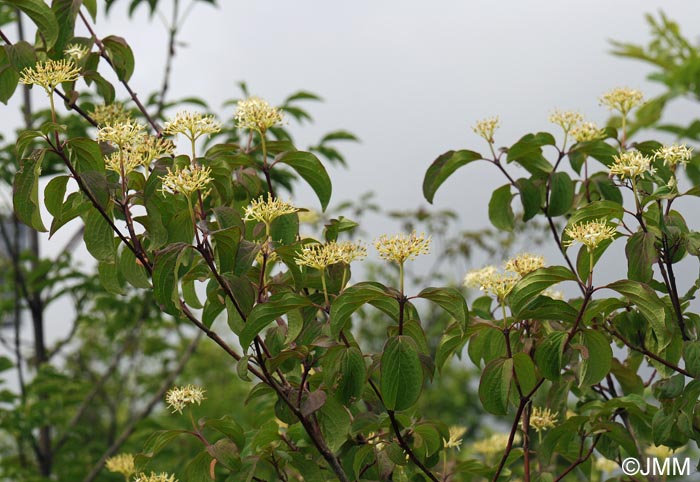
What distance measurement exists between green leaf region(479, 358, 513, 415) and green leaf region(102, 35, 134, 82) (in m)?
1.24

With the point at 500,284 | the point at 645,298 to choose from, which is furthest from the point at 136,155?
the point at 645,298

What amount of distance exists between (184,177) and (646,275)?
907mm

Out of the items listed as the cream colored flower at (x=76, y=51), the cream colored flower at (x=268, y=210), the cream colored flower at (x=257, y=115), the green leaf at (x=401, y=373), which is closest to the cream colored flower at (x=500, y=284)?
the green leaf at (x=401, y=373)

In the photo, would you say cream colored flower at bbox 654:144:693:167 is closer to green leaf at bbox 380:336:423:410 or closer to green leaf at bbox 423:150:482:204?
green leaf at bbox 423:150:482:204

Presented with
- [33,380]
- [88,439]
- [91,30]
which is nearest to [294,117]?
[91,30]

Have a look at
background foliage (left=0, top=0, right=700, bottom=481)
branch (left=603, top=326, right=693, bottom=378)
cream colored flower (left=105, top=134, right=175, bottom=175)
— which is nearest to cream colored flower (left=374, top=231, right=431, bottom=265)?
background foliage (left=0, top=0, right=700, bottom=481)

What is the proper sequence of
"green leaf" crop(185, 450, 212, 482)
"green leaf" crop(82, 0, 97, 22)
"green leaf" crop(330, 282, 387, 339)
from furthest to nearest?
"green leaf" crop(82, 0, 97, 22) < "green leaf" crop(185, 450, 212, 482) < "green leaf" crop(330, 282, 387, 339)

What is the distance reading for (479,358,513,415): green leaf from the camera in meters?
1.67

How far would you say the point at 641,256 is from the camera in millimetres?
1758

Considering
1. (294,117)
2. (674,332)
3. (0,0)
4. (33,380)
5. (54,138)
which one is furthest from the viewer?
(33,380)

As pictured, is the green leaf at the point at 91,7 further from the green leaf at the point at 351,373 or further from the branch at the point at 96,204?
the green leaf at the point at 351,373

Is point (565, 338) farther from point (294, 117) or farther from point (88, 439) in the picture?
point (88, 439)

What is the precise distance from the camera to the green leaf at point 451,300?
1549mm

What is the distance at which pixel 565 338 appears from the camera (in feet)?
5.48
